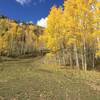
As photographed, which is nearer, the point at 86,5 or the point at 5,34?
the point at 86,5

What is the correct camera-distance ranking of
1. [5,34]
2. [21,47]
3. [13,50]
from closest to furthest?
[5,34]
[13,50]
[21,47]

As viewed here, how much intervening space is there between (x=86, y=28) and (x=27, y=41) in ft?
343

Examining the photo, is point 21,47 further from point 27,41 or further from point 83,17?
point 83,17

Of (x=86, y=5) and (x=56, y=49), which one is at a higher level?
(x=86, y=5)

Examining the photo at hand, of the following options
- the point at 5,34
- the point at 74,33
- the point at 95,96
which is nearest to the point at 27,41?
the point at 5,34

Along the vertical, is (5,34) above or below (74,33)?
above

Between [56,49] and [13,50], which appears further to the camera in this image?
[13,50]

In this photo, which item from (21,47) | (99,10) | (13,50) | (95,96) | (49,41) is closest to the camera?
(95,96)

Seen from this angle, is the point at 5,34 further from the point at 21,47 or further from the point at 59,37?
the point at 59,37

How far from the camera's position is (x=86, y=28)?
Result: 37812 millimetres

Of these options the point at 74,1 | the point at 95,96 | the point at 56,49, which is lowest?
the point at 95,96

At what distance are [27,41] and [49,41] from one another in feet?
298

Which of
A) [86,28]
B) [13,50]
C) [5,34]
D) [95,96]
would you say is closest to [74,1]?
[86,28]

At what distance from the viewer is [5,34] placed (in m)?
100
